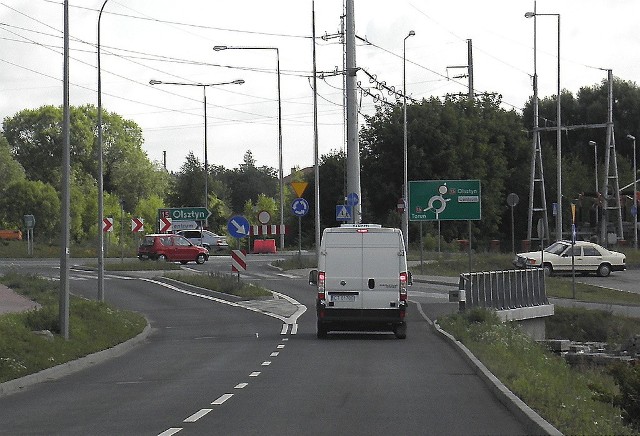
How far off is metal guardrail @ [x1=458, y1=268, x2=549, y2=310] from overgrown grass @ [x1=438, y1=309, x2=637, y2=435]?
11.9 feet

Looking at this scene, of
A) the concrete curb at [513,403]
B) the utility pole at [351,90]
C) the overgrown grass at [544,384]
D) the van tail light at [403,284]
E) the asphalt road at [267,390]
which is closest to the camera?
the concrete curb at [513,403]

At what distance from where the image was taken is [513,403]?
13281 mm

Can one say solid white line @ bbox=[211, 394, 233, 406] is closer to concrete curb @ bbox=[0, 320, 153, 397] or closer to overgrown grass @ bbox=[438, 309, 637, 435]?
concrete curb @ bbox=[0, 320, 153, 397]

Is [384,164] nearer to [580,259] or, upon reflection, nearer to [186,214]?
[186,214]

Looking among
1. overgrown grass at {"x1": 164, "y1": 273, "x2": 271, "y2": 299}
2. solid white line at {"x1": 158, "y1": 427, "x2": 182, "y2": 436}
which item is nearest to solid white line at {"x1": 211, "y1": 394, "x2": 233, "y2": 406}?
solid white line at {"x1": 158, "y1": 427, "x2": 182, "y2": 436}

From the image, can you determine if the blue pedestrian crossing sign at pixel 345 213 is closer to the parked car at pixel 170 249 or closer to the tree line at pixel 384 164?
the parked car at pixel 170 249

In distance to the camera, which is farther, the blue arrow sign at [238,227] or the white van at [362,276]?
the blue arrow sign at [238,227]

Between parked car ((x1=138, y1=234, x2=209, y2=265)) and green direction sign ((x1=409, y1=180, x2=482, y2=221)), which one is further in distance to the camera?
parked car ((x1=138, y1=234, x2=209, y2=265))

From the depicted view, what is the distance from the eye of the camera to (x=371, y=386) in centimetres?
1678

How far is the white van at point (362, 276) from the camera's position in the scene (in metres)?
26.0

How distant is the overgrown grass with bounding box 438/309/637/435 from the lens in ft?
37.4

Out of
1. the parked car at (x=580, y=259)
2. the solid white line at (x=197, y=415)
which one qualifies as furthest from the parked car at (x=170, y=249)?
the solid white line at (x=197, y=415)

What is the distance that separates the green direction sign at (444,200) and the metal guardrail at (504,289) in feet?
24.7

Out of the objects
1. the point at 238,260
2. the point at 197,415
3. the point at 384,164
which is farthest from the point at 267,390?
the point at 384,164
